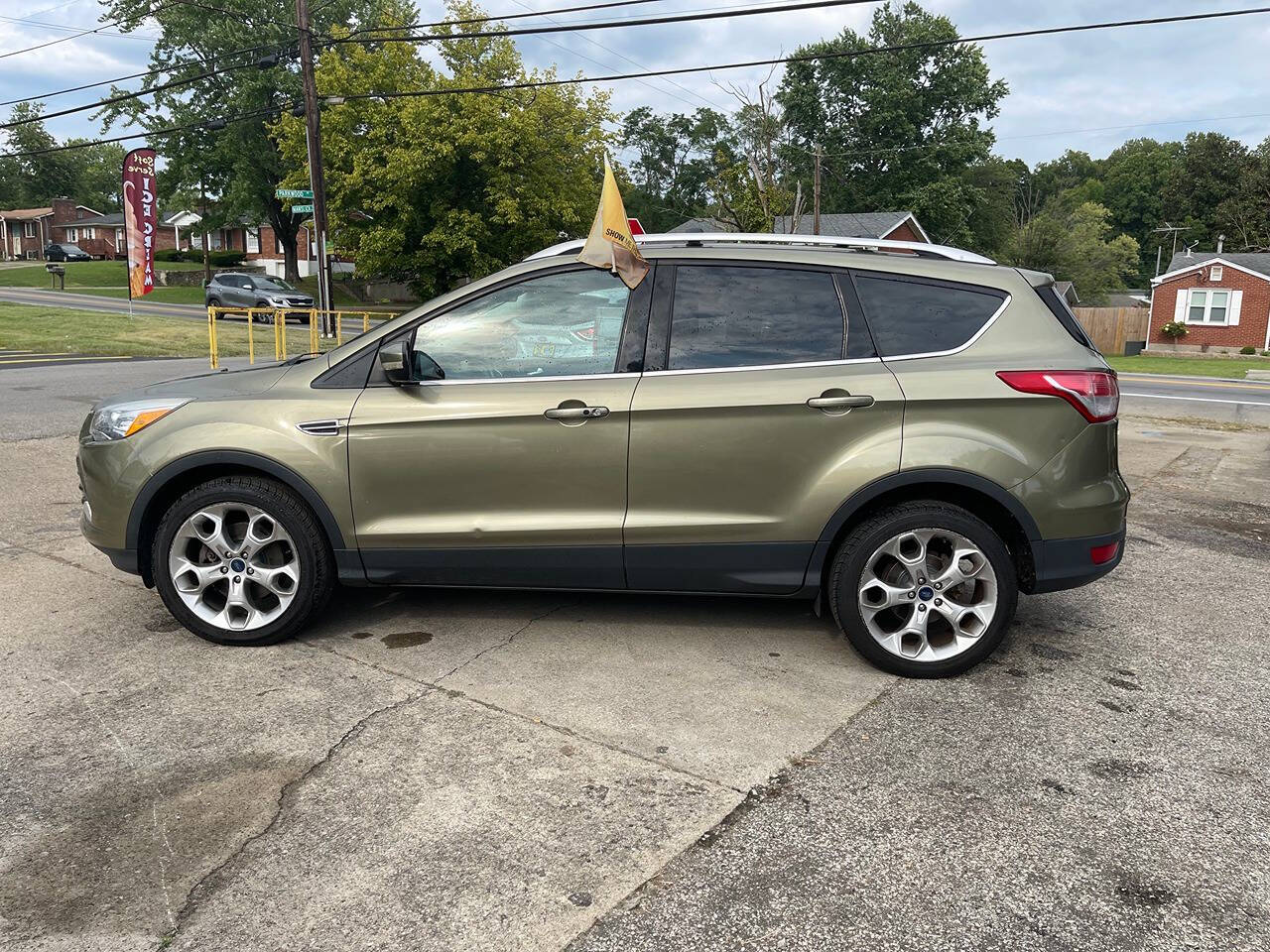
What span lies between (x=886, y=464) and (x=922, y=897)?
1.82 metres

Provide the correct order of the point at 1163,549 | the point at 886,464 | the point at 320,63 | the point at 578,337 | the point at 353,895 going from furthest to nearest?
the point at 320,63
the point at 1163,549
the point at 578,337
the point at 886,464
the point at 353,895

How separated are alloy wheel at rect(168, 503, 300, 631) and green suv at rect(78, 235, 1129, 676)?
0.5 inches

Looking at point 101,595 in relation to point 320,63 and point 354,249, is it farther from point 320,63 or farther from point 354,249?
point 320,63

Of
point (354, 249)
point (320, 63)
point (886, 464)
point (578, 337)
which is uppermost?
point (320, 63)

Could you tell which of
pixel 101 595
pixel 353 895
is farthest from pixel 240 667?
pixel 353 895

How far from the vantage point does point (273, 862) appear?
106 inches

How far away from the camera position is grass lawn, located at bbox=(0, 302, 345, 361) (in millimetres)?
20453

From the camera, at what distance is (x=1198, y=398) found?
1928 cm

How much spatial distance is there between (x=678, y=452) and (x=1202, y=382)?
2541cm

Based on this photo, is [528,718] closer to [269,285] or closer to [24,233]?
[269,285]

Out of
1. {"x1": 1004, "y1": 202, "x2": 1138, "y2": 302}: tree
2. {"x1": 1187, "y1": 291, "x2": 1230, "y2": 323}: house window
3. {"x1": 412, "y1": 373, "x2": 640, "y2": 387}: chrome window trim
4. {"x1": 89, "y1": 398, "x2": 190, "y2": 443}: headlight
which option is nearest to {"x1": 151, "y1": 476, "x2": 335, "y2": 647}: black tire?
{"x1": 89, "y1": 398, "x2": 190, "y2": 443}: headlight

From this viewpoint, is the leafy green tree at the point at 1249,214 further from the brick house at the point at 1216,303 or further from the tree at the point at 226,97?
the tree at the point at 226,97

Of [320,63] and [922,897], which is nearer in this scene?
[922,897]

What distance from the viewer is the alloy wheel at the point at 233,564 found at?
4219mm
